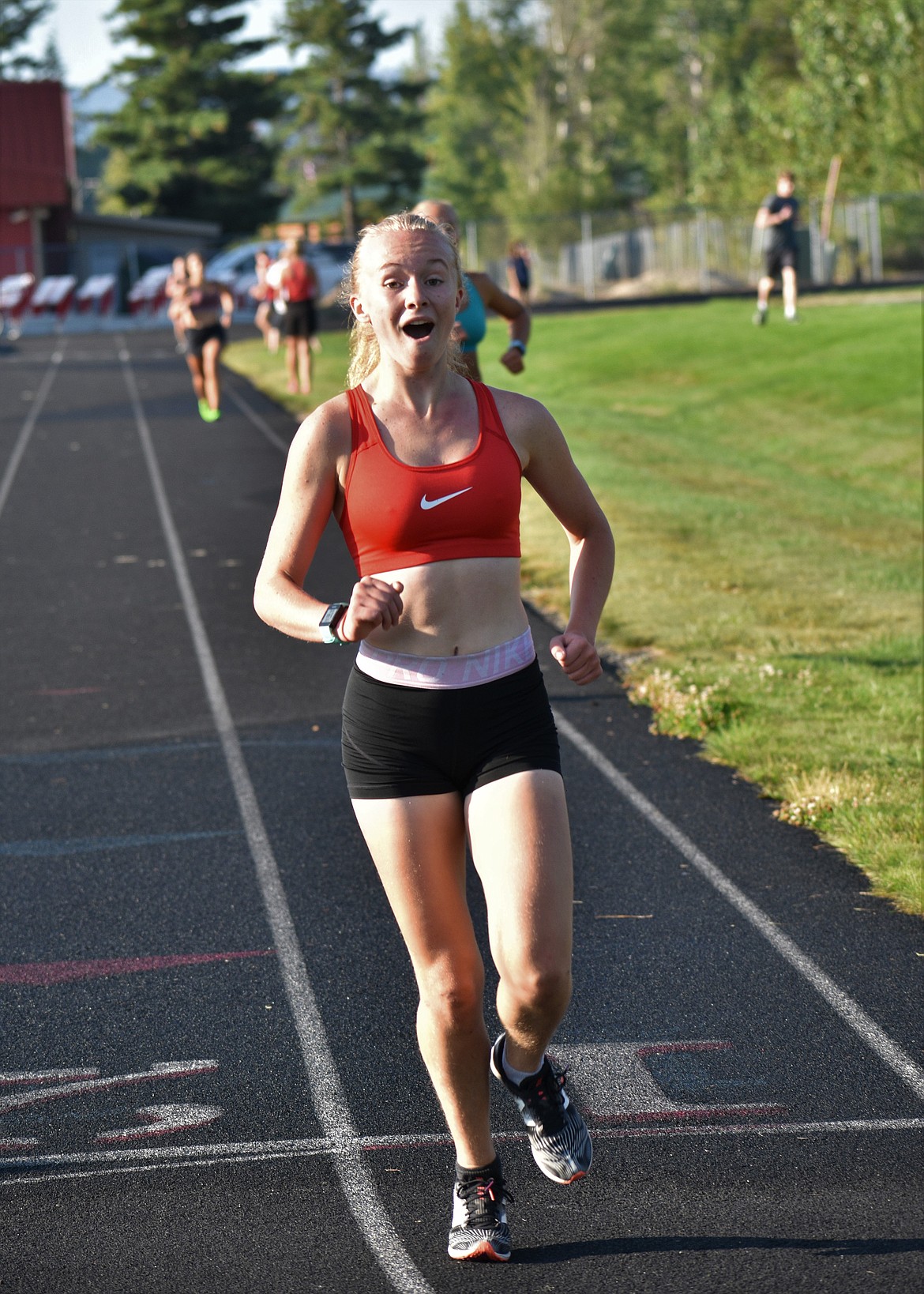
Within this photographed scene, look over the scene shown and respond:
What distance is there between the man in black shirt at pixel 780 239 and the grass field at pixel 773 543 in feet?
2.28

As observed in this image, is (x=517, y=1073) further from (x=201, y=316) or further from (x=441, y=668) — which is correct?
(x=201, y=316)

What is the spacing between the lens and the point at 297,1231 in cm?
385

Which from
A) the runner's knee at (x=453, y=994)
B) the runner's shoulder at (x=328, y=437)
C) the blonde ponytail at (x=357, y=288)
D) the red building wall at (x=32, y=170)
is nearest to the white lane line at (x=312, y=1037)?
the runner's knee at (x=453, y=994)

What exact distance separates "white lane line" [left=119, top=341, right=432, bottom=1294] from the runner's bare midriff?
1410 millimetres

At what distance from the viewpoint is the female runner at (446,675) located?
3398 mm

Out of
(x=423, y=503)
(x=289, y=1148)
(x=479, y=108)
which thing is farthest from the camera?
(x=479, y=108)

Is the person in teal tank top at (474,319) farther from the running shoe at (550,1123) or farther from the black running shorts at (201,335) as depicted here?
the black running shorts at (201,335)

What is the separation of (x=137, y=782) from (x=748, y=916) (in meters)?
3.34

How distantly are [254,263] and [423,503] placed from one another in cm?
5018

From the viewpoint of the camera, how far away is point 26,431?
23.9m

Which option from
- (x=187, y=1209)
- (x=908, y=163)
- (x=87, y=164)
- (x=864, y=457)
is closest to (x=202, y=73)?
(x=908, y=163)

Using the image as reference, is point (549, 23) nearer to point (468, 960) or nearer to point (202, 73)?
point (202, 73)

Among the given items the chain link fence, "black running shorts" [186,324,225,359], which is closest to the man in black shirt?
the chain link fence

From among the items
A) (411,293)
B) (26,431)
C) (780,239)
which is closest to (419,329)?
(411,293)
